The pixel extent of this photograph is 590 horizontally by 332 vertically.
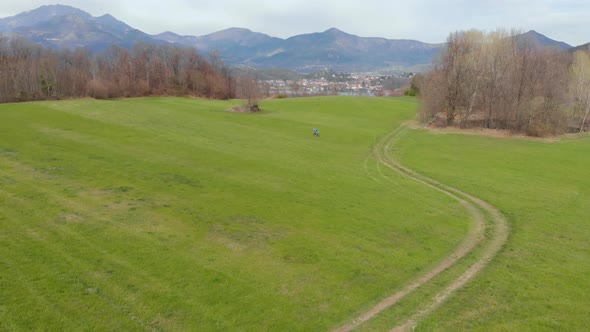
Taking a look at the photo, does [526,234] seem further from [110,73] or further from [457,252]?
[110,73]

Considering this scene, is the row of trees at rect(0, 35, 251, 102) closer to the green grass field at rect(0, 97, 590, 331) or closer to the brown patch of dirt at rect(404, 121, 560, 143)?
the brown patch of dirt at rect(404, 121, 560, 143)

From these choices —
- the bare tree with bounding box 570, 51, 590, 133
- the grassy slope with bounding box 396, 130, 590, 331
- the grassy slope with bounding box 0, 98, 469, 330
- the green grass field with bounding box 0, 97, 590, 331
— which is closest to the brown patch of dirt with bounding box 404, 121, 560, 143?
the grassy slope with bounding box 396, 130, 590, 331

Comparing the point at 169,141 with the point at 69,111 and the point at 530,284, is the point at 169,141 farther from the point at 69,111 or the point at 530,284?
the point at 530,284

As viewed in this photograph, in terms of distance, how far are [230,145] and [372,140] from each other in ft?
69.6

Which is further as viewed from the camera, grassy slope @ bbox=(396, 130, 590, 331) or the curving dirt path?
grassy slope @ bbox=(396, 130, 590, 331)

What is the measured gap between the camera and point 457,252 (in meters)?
18.4

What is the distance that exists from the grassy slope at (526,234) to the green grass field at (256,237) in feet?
0.33

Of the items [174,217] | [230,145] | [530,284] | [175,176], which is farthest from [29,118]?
[530,284]

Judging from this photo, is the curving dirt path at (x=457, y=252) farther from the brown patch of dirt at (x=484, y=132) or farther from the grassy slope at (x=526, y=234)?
the brown patch of dirt at (x=484, y=132)

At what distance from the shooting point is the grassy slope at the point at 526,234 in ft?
43.3

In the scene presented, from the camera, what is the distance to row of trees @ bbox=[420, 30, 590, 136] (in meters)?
60.0

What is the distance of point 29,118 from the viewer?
44.5 meters

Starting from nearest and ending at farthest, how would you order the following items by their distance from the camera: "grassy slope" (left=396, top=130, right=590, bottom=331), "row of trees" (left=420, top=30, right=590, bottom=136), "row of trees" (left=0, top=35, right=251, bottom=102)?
"grassy slope" (left=396, top=130, right=590, bottom=331) < "row of trees" (left=420, top=30, right=590, bottom=136) < "row of trees" (left=0, top=35, right=251, bottom=102)

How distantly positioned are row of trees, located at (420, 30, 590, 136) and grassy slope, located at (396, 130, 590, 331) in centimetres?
1373
